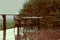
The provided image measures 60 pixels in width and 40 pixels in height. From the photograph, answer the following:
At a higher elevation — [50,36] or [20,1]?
[20,1]

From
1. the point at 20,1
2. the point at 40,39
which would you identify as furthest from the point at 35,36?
the point at 20,1

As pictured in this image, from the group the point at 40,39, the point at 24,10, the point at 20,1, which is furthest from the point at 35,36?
the point at 20,1

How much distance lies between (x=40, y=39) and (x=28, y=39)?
0.73 ft

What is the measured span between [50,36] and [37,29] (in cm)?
28

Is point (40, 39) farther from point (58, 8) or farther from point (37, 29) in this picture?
point (58, 8)

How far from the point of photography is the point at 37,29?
4.17 metres

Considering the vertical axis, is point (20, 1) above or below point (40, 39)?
above

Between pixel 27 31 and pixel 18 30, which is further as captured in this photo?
pixel 27 31

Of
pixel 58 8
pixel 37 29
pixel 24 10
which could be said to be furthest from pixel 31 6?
pixel 37 29

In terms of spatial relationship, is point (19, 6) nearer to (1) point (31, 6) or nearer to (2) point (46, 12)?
(1) point (31, 6)

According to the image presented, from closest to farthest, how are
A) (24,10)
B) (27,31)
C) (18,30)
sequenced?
(18,30), (27,31), (24,10)

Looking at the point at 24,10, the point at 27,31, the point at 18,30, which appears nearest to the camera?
the point at 18,30

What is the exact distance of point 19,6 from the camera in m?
7.73

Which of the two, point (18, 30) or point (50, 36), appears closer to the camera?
point (18, 30)
